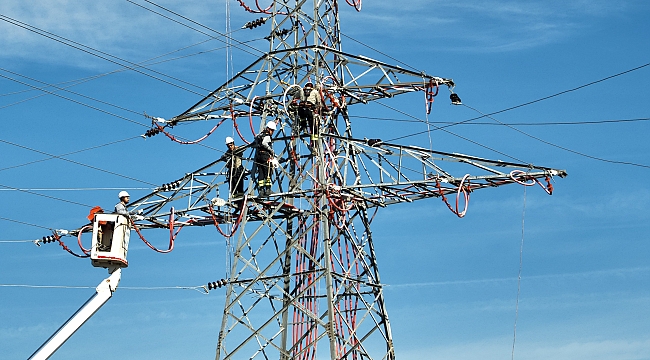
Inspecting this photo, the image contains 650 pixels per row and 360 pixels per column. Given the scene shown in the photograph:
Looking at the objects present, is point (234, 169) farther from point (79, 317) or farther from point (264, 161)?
point (79, 317)

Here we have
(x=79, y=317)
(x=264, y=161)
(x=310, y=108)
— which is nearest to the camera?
(x=79, y=317)

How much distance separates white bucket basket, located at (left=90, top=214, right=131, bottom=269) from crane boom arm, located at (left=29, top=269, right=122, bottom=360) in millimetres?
343

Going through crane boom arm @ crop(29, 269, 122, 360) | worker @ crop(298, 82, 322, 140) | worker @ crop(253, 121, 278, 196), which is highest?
worker @ crop(298, 82, 322, 140)

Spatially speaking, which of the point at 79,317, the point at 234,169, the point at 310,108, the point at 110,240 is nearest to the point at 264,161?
the point at 234,169

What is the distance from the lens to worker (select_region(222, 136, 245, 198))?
3181cm

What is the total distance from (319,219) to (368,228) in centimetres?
190

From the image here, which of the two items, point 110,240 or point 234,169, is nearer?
point 110,240

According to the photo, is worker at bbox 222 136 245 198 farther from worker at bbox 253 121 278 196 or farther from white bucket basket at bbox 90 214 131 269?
white bucket basket at bbox 90 214 131 269

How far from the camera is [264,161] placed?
3123 cm

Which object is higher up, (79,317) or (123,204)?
(123,204)

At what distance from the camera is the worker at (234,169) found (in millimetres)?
31812

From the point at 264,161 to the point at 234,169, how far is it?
3.57ft

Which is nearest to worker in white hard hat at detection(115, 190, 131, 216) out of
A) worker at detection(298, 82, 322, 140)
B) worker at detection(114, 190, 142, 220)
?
worker at detection(114, 190, 142, 220)

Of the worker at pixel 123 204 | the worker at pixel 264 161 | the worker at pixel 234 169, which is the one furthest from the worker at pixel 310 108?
the worker at pixel 123 204
